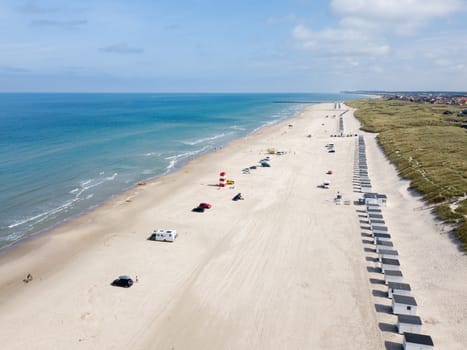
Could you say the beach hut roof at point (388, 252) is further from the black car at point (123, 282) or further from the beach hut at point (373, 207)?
the black car at point (123, 282)

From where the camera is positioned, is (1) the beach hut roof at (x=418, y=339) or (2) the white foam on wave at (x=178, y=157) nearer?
(1) the beach hut roof at (x=418, y=339)

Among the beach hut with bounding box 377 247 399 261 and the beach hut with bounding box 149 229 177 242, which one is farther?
the beach hut with bounding box 149 229 177 242

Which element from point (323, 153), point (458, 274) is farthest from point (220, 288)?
point (323, 153)

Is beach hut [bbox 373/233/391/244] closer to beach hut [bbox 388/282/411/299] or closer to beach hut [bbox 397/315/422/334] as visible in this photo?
beach hut [bbox 388/282/411/299]

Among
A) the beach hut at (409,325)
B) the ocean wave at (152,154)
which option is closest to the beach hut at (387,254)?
the beach hut at (409,325)

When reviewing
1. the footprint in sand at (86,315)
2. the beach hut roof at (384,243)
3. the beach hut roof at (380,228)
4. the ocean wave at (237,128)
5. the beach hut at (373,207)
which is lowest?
the footprint in sand at (86,315)

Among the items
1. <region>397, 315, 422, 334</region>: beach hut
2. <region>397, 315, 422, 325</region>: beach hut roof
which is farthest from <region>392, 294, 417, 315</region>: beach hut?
<region>397, 315, 422, 334</region>: beach hut
